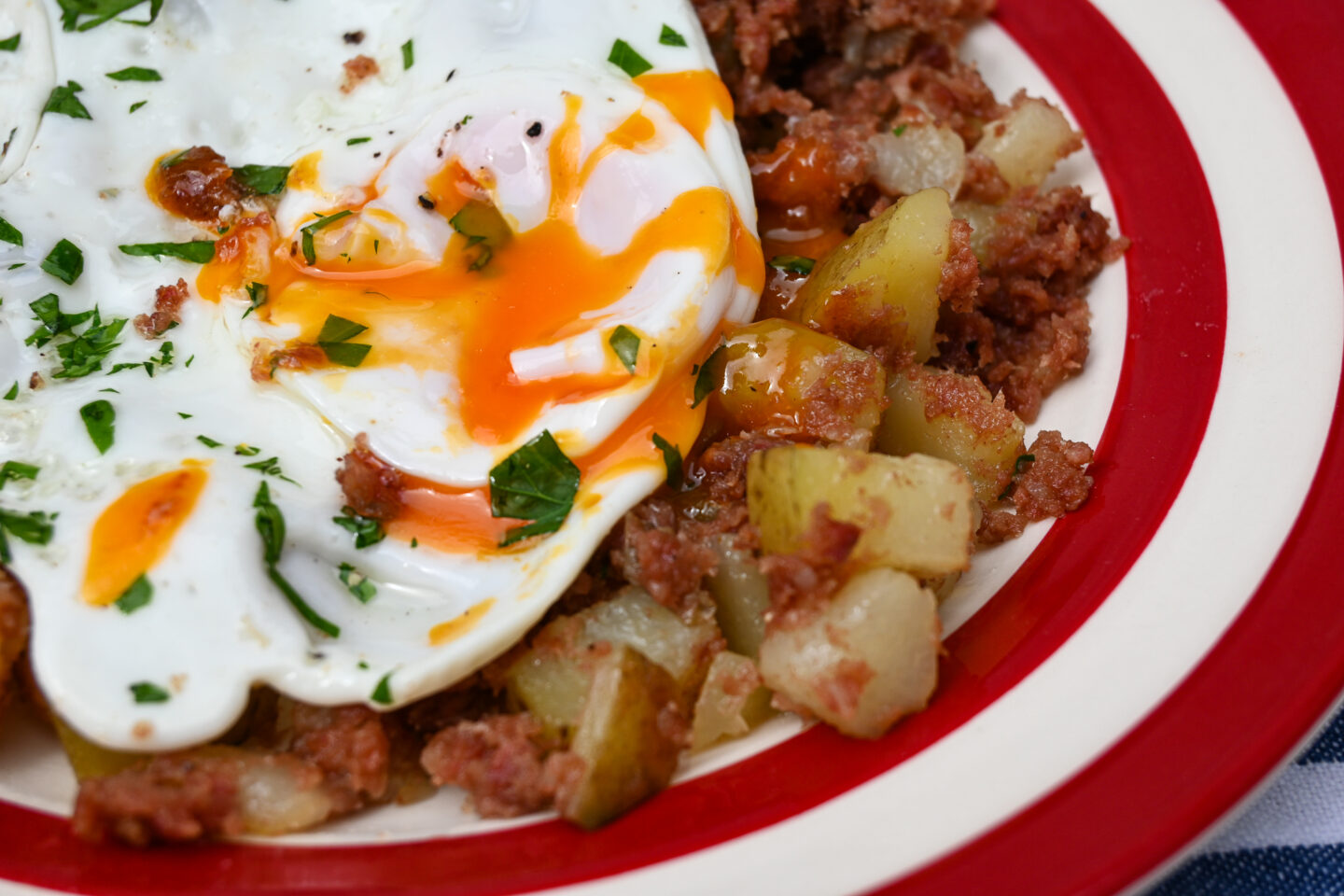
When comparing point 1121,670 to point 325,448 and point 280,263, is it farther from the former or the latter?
point 280,263

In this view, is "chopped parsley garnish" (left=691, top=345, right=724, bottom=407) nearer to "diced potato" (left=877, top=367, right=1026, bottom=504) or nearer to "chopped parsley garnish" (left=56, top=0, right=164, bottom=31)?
"diced potato" (left=877, top=367, right=1026, bottom=504)

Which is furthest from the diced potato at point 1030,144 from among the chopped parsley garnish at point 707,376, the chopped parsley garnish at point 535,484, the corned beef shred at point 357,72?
the corned beef shred at point 357,72

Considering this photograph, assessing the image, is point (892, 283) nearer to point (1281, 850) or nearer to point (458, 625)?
point (458, 625)

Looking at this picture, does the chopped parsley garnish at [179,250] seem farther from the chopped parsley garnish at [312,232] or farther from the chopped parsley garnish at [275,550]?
the chopped parsley garnish at [275,550]

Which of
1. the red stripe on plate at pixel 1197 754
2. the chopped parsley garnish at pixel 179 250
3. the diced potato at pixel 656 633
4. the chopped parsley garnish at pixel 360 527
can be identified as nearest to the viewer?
the red stripe on plate at pixel 1197 754

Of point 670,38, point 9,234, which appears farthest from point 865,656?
point 9,234
